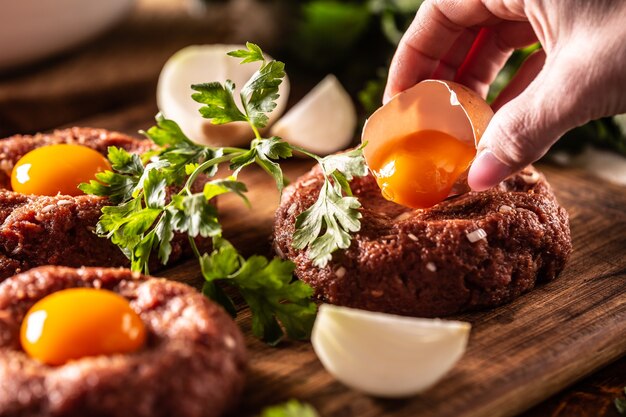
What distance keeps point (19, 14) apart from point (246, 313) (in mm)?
3968

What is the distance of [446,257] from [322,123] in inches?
101

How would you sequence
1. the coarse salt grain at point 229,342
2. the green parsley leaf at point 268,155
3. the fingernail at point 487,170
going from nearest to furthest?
the coarse salt grain at point 229,342 < the fingernail at point 487,170 < the green parsley leaf at point 268,155

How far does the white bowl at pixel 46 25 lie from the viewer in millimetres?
7078

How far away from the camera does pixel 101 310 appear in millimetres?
3592

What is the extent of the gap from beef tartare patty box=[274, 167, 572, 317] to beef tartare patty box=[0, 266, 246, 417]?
0.83m

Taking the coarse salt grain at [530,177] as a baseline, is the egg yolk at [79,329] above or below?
below

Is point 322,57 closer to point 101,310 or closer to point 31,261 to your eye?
point 31,261

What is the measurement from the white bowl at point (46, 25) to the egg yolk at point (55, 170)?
8.33 feet

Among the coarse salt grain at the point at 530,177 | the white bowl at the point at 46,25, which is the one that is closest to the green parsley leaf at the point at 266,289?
the coarse salt grain at the point at 530,177

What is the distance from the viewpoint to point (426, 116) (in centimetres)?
484

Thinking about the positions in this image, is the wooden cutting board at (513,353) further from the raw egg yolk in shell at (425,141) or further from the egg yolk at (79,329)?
the raw egg yolk in shell at (425,141)

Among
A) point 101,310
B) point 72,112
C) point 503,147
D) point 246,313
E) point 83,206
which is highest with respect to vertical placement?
point 503,147

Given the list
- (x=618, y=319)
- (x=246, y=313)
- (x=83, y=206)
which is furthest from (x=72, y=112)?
(x=618, y=319)

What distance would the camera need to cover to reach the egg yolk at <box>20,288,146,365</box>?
3.50 metres
